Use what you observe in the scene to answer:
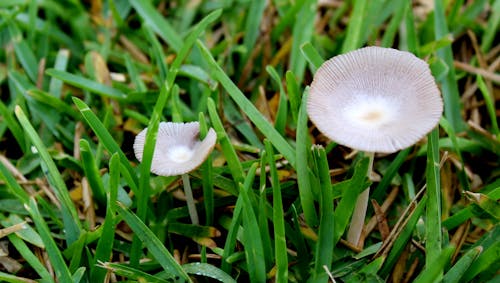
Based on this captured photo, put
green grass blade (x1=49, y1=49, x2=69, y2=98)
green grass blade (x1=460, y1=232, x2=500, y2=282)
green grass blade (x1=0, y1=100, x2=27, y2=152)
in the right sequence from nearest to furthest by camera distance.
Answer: green grass blade (x1=460, y1=232, x2=500, y2=282) < green grass blade (x1=0, y1=100, x2=27, y2=152) < green grass blade (x1=49, y1=49, x2=69, y2=98)

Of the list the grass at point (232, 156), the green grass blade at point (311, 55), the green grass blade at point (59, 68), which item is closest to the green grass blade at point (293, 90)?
the grass at point (232, 156)

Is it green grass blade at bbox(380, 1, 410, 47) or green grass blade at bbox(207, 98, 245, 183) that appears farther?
green grass blade at bbox(380, 1, 410, 47)

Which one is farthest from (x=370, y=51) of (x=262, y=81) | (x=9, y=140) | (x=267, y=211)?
(x=9, y=140)

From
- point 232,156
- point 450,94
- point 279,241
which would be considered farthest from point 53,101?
point 450,94

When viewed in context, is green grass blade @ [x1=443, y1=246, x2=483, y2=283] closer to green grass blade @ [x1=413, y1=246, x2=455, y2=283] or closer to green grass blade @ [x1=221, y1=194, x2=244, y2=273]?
green grass blade @ [x1=413, y1=246, x2=455, y2=283]

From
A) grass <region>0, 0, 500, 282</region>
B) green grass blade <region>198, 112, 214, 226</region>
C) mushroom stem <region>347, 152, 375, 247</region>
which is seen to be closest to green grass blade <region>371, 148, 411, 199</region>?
grass <region>0, 0, 500, 282</region>

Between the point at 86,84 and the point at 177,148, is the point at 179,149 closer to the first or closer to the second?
the point at 177,148

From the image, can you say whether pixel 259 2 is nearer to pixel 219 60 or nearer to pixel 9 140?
pixel 219 60

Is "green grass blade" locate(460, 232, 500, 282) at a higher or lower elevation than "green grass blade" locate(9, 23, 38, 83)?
lower
